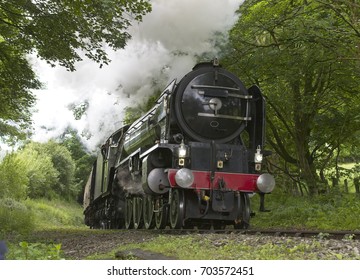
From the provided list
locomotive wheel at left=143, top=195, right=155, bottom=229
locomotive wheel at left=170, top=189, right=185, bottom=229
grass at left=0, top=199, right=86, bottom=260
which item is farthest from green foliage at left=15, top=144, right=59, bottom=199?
locomotive wheel at left=170, top=189, right=185, bottom=229

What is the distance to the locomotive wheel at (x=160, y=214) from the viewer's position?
9750mm

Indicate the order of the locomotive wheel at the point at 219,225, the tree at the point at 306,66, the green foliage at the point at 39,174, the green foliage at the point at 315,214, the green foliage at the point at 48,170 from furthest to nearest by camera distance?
the green foliage at the point at 48,170, the green foliage at the point at 39,174, the tree at the point at 306,66, the green foliage at the point at 315,214, the locomotive wheel at the point at 219,225

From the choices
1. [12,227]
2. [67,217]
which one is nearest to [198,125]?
[12,227]

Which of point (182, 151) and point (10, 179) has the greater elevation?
point (182, 151)

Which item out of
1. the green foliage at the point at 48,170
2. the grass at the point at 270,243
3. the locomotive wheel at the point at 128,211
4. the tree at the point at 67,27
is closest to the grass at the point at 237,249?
the grass at the point at 270,243

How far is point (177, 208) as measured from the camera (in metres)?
9.07

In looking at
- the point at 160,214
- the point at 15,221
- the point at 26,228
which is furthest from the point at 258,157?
the point at 15,221

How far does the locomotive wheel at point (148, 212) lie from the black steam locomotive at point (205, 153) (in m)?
0.25

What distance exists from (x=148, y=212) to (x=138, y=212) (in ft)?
3.12

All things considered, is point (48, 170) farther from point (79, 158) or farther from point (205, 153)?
point (205, 153)

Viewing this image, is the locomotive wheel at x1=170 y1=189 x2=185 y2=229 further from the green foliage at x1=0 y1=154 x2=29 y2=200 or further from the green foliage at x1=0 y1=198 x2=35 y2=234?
the green foliage at x1=0 y1=154 x2=29 y2=200

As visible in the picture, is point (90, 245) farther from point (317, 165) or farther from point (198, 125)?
point (317, 165)

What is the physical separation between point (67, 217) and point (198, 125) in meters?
26.3

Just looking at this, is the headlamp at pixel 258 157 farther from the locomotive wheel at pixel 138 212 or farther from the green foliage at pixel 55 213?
the green foliage at pixel 55 213
